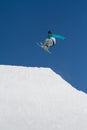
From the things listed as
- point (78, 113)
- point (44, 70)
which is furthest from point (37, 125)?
point (44, 70)

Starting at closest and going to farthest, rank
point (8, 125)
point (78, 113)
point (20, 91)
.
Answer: point (8, 125) < point (78, 113) < point (20, 91)

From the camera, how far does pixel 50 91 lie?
3066 cm

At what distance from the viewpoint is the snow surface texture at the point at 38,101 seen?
86.9ft

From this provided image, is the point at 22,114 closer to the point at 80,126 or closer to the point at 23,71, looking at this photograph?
the point at 80,126

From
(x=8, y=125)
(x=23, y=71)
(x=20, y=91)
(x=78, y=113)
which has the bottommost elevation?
(x=8, y=125)

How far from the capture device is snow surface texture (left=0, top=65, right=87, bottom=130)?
26484 millimetres

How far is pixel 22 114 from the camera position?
89.6 feet

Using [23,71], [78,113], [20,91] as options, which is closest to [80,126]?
[78,113]

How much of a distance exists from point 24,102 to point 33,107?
0.81 m

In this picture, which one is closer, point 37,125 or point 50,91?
point 37,125

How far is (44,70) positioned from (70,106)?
518 cm

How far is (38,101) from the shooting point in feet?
95.1

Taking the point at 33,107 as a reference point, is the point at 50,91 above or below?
above

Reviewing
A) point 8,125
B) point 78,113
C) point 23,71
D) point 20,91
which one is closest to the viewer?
point 8,125
